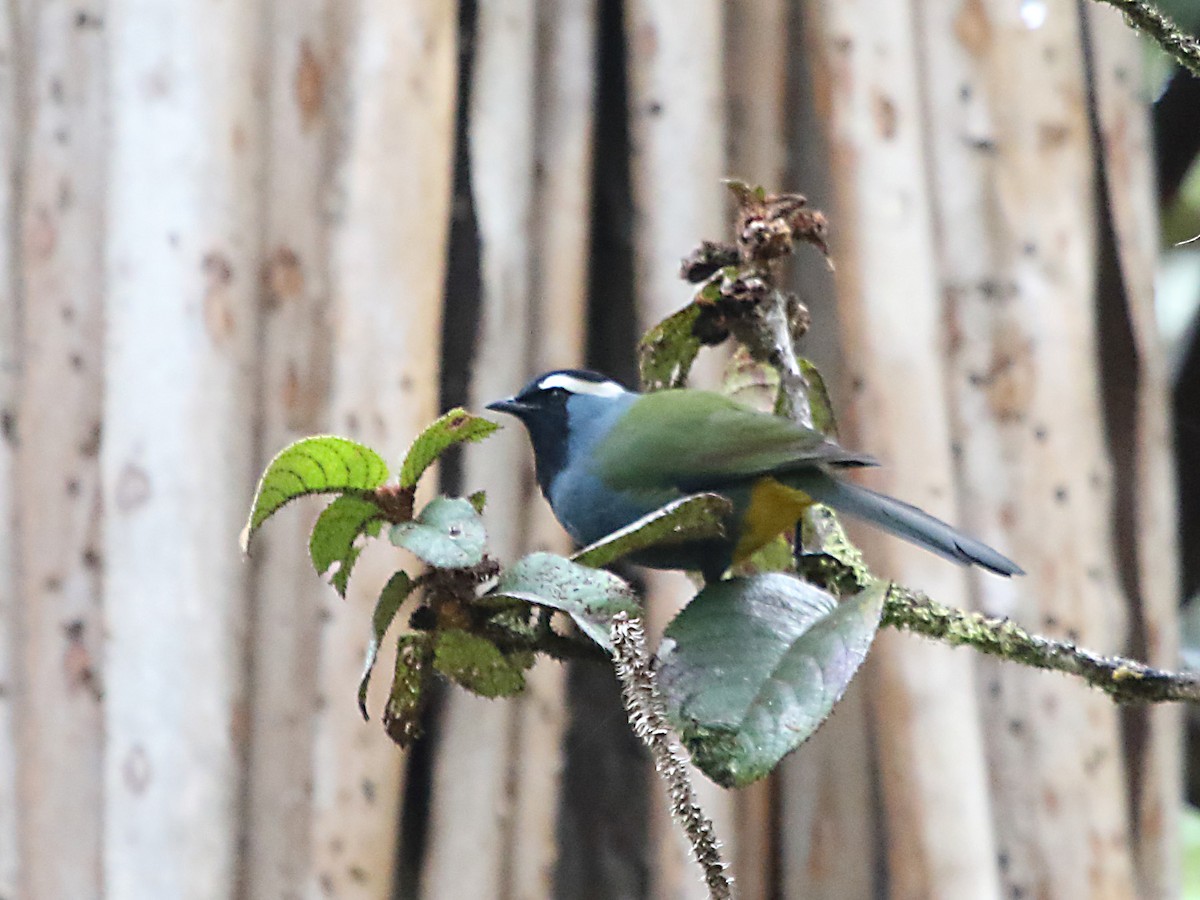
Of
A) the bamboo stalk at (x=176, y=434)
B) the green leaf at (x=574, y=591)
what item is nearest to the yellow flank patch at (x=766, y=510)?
the green leaf at (x=574, y=591)

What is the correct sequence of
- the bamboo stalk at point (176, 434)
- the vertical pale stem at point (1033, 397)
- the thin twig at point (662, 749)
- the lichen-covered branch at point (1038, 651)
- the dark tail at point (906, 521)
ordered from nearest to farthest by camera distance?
the thin twig at point (662, 749), the lichen-covered branch at point (1038, 651), the dark tail at point (906, 521), the bamboo stalk at point (176, 434), the vertical pale stem at point (1033, 397)

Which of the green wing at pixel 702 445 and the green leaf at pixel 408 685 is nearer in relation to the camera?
the green leaf at pixel 408 685

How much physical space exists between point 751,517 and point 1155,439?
1019 mm

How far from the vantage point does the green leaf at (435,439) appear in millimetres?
532

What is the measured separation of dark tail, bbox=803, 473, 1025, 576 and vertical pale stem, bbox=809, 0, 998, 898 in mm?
618

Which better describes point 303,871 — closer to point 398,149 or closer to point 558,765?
point 558,765

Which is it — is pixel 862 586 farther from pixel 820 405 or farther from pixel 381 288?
pixel 381 288

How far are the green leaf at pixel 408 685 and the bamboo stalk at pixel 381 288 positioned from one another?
0.78 m

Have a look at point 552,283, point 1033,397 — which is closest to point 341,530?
point 552,283

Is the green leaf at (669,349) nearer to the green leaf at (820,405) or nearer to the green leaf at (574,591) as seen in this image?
the green leaf at (820,405)

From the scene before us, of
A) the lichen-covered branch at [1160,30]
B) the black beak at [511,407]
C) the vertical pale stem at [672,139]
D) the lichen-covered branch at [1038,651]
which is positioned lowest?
the lichen-covered branch at [1038,651]

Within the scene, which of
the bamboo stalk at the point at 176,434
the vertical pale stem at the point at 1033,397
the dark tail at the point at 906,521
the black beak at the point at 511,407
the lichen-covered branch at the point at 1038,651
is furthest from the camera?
the vertical pale stem at the point at 1033,397

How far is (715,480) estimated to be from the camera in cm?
71

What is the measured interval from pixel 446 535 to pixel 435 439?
0.19 feet
